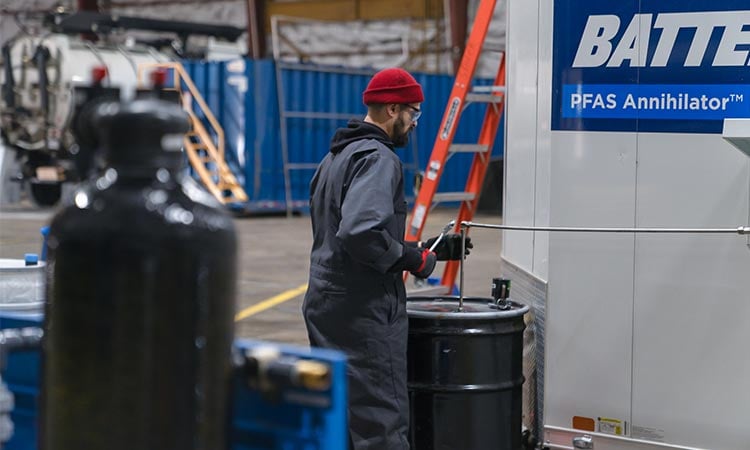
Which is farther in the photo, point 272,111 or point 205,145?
point 272,111

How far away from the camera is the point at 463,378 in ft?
13.6

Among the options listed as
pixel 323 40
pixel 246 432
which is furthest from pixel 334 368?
pixel 323 40

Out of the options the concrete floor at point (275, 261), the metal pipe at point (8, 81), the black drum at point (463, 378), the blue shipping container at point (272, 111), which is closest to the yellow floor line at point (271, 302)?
the concrete floor at point (275, 261)

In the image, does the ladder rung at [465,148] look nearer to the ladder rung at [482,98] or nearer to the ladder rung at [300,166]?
the ladder rung at [482,98]

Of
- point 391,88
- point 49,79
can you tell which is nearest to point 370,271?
point 391,88

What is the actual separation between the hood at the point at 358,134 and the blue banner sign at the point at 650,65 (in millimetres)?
746

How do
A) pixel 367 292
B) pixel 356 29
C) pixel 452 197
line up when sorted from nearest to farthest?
pixel 367 292 < pixel 452 197 < pixel 356 29

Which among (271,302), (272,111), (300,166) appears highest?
(272,111)

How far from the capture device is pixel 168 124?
6.10 ft

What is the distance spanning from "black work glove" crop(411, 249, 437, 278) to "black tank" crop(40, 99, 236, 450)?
2.16 meters

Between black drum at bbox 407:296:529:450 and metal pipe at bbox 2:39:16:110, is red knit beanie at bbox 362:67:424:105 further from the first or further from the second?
metal pipe at bbox 2:39:16:110

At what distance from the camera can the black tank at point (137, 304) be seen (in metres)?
1.79

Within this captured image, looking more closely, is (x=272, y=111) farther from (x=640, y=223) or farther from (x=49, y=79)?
(x=640, y=223)

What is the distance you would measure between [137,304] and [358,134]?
7.79 ft
